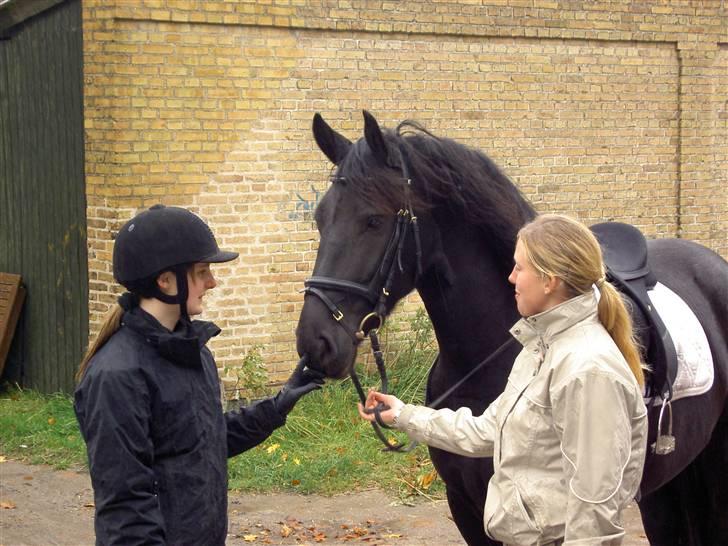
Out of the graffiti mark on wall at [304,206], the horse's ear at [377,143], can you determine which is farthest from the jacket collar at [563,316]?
the graffiti mark on wall at [304,206]

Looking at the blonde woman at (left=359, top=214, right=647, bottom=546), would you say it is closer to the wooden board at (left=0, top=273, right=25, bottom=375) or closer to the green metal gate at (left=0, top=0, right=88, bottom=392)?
the green metal gate at (left=0, top=0, right=88, bottom=392)

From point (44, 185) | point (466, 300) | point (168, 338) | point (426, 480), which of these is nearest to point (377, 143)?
point (466, 300)

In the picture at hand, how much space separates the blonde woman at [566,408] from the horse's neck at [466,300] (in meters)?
0.98

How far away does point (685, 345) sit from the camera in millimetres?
4586

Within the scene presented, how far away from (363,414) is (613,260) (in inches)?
57.4

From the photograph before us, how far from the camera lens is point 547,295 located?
3012 mm

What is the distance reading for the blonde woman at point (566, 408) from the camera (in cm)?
279

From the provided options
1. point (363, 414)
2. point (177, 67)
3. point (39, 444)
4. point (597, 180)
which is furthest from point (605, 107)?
point (363, 414)

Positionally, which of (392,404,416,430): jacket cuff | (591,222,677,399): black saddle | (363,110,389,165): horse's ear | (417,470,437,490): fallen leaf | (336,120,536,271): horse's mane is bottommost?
(417,470,437,490): fallen leaf

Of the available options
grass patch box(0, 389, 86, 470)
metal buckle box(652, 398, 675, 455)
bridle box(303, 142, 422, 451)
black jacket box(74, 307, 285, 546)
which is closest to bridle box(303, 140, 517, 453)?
bridle box(303, 142, 422, 451)

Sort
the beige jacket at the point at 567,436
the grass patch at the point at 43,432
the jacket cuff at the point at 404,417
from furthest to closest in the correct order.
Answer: the grass patch at the point at 43,432 < the jacket cuff at the point at 404,417 < the beige jacket at the point at 567,436

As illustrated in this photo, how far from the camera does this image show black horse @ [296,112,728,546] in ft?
12.7

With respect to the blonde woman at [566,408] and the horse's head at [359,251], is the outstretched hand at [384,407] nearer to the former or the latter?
the horse's head at [359,251]

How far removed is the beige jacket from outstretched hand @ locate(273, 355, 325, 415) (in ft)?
2.63
